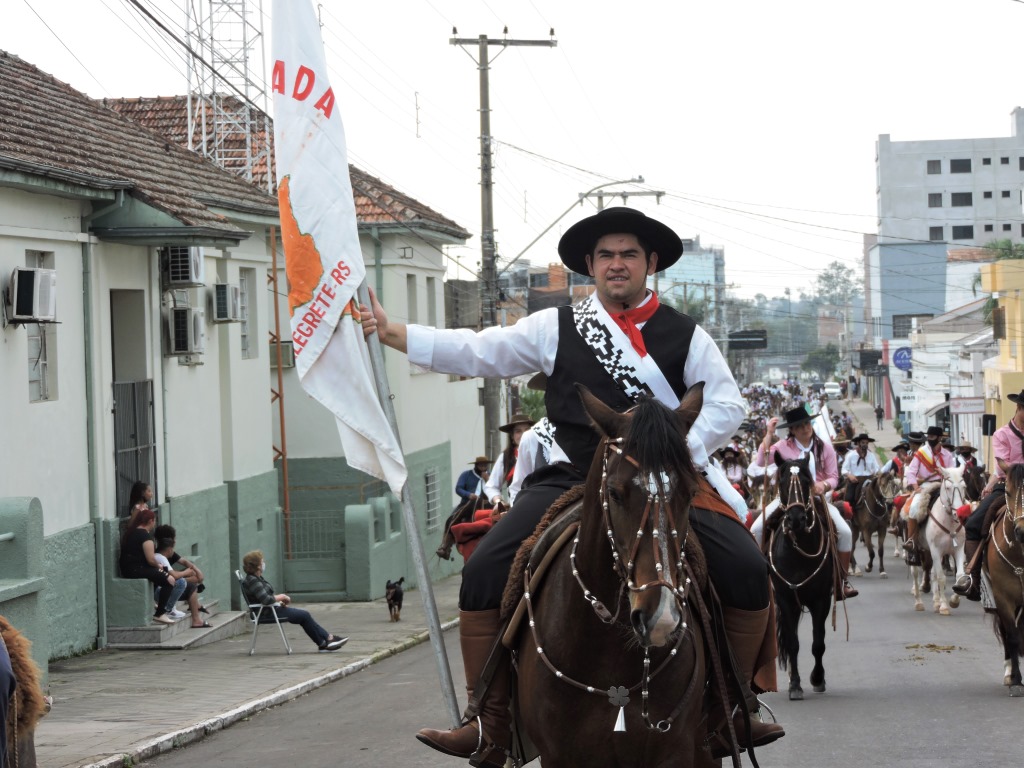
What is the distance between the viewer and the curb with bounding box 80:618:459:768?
437 inches

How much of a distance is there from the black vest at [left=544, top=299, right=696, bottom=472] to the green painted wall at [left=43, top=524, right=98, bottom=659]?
11279mm

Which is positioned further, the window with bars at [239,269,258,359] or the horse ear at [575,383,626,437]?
the window with bars at [239,269,258,359]

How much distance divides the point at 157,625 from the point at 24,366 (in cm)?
392

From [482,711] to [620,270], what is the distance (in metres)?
2.02

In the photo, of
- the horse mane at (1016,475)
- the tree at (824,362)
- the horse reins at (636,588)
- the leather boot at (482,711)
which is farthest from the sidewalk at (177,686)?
the tree at (824,362)

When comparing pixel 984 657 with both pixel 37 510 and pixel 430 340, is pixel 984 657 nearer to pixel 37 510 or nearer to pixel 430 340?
pixel 37 510

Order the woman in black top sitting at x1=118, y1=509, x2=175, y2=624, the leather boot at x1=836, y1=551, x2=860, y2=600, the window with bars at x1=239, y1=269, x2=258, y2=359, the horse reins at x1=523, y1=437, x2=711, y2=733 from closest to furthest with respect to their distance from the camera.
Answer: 1. the horse reins at x1=523, y1=437, x2=711, y2=733
2. the leather boot at x1=836, y1=551, x2=860, y2=600
3. the woman in black top sitting at x1=118, y1=509, x2=175, y2=624
4. the window with bars at x1=239, y1=269, x2=258, y2=359

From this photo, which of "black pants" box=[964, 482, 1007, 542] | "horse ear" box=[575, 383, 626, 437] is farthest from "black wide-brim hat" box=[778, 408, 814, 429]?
"horse ear" box=[575, 383, 626, 437]

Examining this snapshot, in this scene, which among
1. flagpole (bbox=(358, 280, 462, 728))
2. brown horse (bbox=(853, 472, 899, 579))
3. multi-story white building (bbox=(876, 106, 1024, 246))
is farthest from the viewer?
multi-story white building (bbox=(876, 106, 1024, 246))

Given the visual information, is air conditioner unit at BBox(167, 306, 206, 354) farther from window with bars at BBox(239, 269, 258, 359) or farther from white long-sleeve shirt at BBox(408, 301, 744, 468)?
white long-sleeve shirt at BBox(408, 301, 744, 468)

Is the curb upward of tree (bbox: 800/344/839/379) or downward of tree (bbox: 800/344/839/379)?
downward

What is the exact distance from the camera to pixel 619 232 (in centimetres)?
677

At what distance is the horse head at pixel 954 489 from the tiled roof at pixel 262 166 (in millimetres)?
12866

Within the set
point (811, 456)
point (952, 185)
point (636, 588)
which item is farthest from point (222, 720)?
point (952, 185)
